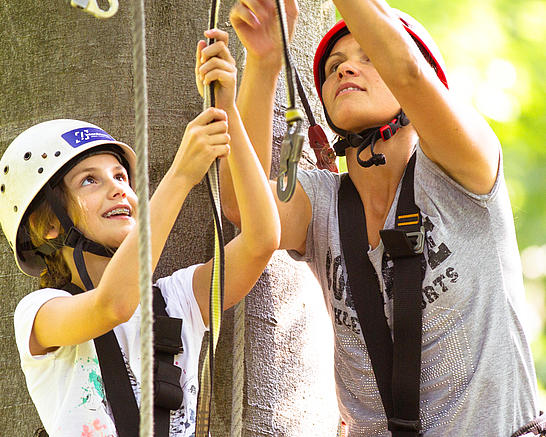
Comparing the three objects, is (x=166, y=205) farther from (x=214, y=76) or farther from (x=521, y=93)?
(x=521, y=93)

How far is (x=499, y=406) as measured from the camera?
7.54 ft

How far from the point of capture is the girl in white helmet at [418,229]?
2.31m

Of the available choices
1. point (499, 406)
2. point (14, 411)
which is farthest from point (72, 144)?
point (499, 406)

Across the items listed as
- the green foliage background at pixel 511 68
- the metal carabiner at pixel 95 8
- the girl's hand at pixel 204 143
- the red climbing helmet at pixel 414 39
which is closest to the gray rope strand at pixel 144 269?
the metal carabiner at pixel 95 8

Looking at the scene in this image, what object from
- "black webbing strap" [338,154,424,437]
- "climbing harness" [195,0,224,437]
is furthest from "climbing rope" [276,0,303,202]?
"black webbing strap" [338,154,424,437]

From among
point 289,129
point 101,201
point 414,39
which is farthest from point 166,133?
point 289,129

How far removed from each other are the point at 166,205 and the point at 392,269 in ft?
2.37

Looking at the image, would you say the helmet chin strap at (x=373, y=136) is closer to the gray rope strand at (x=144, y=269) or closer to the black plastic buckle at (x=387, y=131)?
the black plastic buckle at (x=387, y=131)

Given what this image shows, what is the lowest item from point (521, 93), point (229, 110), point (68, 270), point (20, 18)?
point (68, 270)

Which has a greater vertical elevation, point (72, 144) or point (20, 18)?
point (20, 18)

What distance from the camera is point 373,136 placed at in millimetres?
2623

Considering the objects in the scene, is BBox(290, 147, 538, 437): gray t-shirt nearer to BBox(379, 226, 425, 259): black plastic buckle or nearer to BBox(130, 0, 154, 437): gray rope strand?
BBox(379, 226, 425, 259): black plastic buckle

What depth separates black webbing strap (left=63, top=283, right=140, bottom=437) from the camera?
7.50ft

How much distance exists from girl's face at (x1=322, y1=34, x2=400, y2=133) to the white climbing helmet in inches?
29.2
